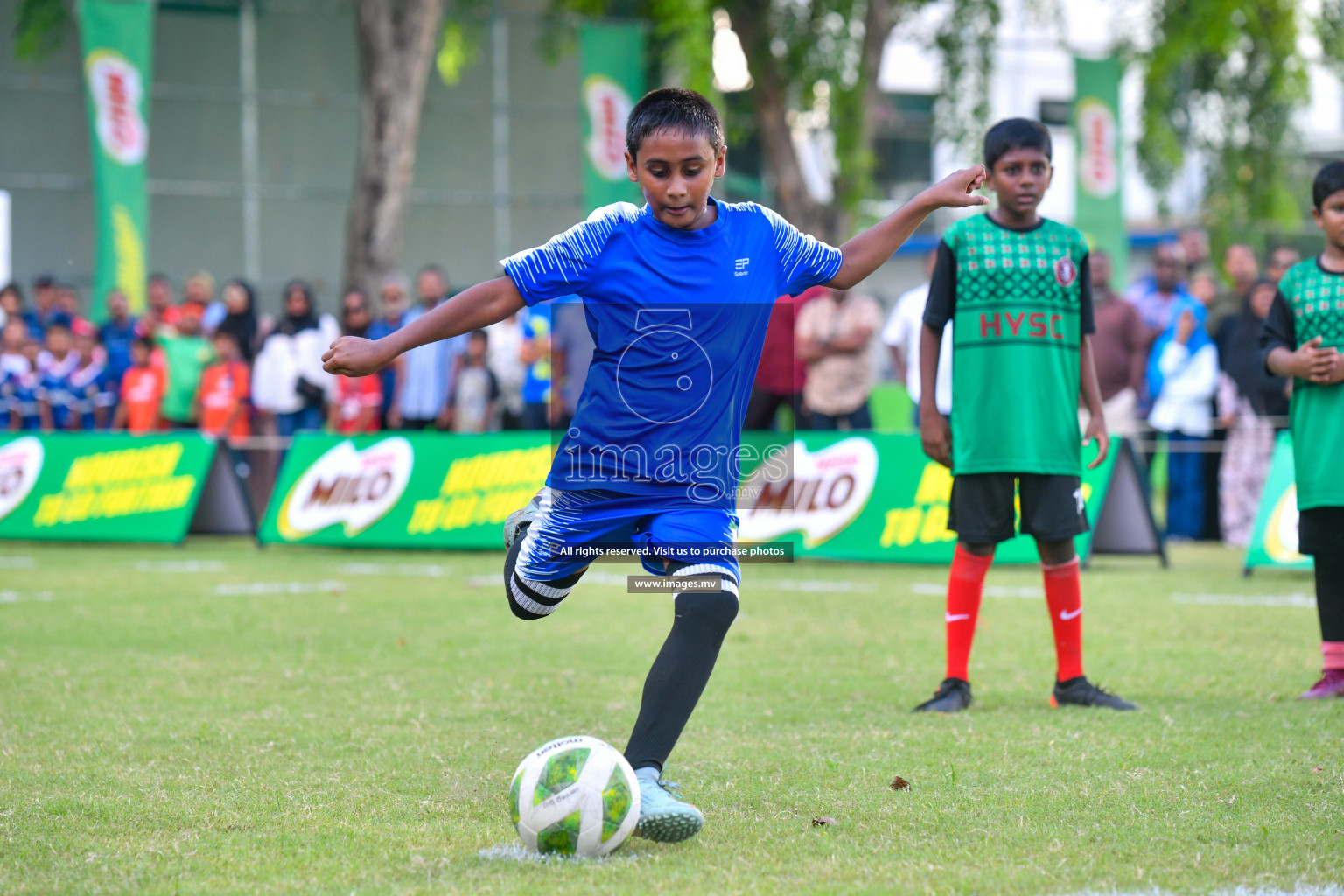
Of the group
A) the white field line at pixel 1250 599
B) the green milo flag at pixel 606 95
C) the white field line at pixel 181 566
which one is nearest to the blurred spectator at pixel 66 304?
the white field line at pixel 181 566

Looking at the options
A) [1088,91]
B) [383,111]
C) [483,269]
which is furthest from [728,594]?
[483,269]

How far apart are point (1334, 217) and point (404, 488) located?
8.08 m

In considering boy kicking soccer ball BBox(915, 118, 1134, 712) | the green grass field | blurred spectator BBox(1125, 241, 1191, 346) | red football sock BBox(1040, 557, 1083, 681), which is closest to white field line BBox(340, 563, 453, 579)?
the green grass field

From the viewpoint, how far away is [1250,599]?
897 cm

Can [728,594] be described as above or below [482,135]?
below

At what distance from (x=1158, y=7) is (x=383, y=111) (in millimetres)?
10980

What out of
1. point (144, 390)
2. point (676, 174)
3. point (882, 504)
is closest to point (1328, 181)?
point (676, 174)

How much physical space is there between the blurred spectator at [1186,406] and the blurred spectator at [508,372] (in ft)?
19.8

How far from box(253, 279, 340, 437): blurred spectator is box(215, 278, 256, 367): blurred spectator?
337 mm

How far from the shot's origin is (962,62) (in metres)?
20.9

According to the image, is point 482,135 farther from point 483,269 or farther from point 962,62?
point 962,62

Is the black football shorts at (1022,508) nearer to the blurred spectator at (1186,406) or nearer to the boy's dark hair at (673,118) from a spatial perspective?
the boy's dark hair at (673,118)

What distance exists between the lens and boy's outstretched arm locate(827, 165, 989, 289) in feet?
13.8

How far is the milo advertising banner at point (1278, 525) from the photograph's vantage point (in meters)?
9.98
